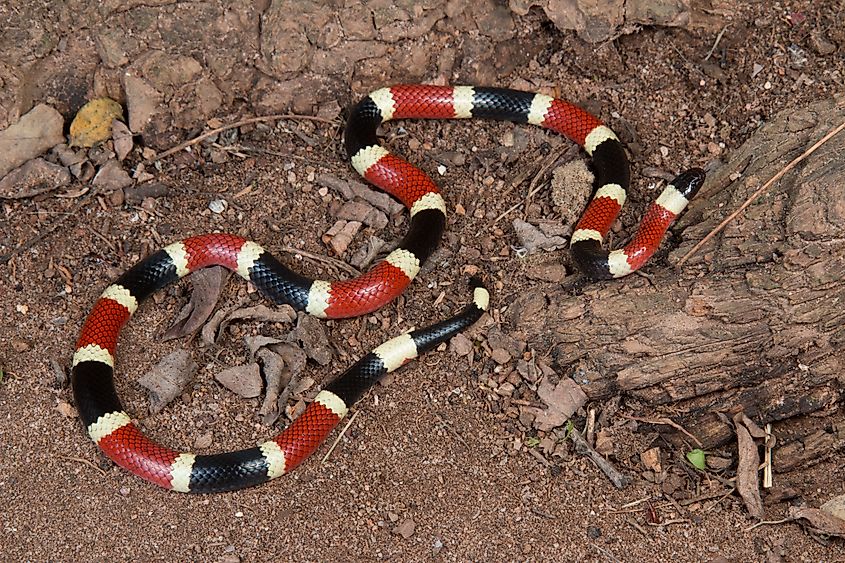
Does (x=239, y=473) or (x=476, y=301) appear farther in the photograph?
(x=476, y=301)

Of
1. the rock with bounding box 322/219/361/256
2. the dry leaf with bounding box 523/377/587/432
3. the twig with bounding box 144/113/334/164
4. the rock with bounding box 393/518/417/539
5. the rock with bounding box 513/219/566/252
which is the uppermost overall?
the twig with bounding box 144/113/334/164

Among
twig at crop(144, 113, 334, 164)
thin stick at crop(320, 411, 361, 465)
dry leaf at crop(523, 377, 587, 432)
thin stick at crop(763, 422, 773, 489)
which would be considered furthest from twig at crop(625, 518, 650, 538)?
twig at crop(144, 113, 334, 164)

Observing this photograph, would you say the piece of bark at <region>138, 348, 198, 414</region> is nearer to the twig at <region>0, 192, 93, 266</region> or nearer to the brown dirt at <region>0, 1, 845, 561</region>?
the brown dirt at <region>0, 1, 845, 561</region>

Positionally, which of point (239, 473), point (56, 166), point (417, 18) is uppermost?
point (417, 18)

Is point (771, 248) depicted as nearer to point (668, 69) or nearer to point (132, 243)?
point (668, 69)

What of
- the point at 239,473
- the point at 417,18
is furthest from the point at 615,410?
the point at 417,18

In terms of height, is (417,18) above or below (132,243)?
above
